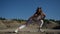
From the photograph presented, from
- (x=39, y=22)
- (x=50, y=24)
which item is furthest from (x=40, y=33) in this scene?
(x=50, y=24)

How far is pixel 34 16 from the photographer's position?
10289 mm

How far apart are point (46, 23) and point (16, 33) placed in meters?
51.1

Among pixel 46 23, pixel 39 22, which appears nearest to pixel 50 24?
pixel 46 23

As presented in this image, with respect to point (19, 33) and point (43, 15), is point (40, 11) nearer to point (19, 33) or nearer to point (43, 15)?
point (43, 15)

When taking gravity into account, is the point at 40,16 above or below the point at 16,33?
above

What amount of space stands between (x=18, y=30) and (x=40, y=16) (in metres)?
1.30

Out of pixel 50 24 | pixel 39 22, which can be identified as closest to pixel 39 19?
pixel 39 22

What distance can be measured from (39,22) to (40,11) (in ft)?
1.89

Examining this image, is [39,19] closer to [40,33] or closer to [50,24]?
[40,33]

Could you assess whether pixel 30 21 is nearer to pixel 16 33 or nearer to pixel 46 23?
pixel 16 33

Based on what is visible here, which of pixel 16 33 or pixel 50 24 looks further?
pixel 50 24

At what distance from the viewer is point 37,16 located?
10352 mm

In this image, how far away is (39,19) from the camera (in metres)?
10.5

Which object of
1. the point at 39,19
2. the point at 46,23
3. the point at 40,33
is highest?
the point at 39,19
